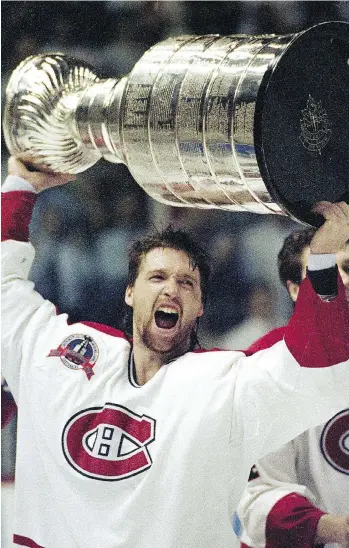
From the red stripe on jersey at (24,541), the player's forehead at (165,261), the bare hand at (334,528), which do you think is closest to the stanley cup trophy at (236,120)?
the player's forehead at (165,261)

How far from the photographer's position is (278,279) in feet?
5.79

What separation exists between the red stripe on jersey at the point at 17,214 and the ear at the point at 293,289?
22.6 inches

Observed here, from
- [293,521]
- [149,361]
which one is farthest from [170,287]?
[293,521]

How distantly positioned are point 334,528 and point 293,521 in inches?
3.0

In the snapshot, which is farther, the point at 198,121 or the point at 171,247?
the point at 171,247

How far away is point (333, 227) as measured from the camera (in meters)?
1.70

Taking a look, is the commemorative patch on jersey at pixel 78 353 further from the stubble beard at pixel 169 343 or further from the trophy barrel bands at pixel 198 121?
the trophy barrel bands at pixel 198 121

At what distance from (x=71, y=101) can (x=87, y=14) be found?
19cm

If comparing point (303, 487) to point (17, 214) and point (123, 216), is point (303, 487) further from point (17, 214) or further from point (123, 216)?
point (17, 214)

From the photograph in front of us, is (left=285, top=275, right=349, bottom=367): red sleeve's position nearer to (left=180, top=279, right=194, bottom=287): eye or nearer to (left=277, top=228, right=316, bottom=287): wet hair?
(left=277, top=228, right=316, bottom=287): wet hair

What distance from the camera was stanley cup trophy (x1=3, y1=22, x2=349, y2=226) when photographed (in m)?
1.61

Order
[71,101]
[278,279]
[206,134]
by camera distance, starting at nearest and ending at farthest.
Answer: [206,134]
[278,279]
[71,101]

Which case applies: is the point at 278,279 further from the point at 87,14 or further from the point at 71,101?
the point at 87,14

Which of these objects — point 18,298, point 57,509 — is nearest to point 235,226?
point 18,298
